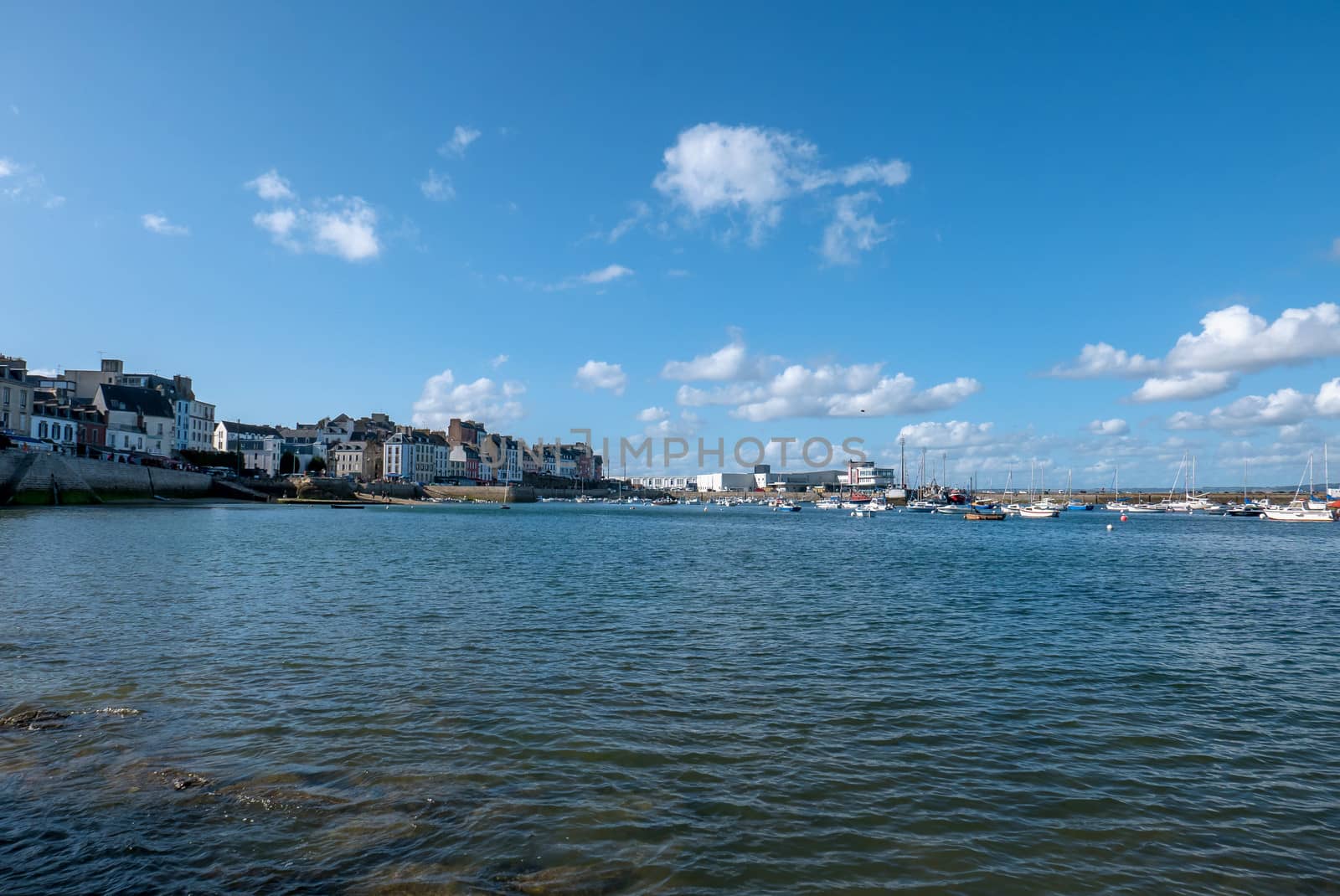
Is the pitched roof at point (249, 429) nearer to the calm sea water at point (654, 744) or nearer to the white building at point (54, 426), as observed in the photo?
the white building at point (54, 426)

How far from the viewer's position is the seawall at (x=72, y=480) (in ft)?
207

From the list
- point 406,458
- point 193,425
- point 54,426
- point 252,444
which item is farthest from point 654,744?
point 406,458

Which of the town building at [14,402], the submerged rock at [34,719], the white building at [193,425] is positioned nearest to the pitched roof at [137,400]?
the white building at [193,425]

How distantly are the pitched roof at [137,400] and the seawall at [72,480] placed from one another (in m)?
21.4

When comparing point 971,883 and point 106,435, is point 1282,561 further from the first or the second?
point 106,435

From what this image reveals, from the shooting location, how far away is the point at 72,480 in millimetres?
68312

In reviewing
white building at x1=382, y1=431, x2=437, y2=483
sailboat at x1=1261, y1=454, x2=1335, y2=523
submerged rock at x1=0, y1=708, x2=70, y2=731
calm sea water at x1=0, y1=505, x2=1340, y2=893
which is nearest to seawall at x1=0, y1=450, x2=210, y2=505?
calm sea water at x1=0, y1=505, x2=1340, y2=893

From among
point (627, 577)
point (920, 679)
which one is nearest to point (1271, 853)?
point (920, 679)

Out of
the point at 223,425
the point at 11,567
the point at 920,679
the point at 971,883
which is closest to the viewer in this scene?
the point at 971,883

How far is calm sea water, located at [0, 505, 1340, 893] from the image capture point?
7.01 meters

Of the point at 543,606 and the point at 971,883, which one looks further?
the point at 543,606

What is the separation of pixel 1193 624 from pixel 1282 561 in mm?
29625

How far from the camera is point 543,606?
22125 millimetres

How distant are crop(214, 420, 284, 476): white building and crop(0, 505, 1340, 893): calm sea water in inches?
4967
